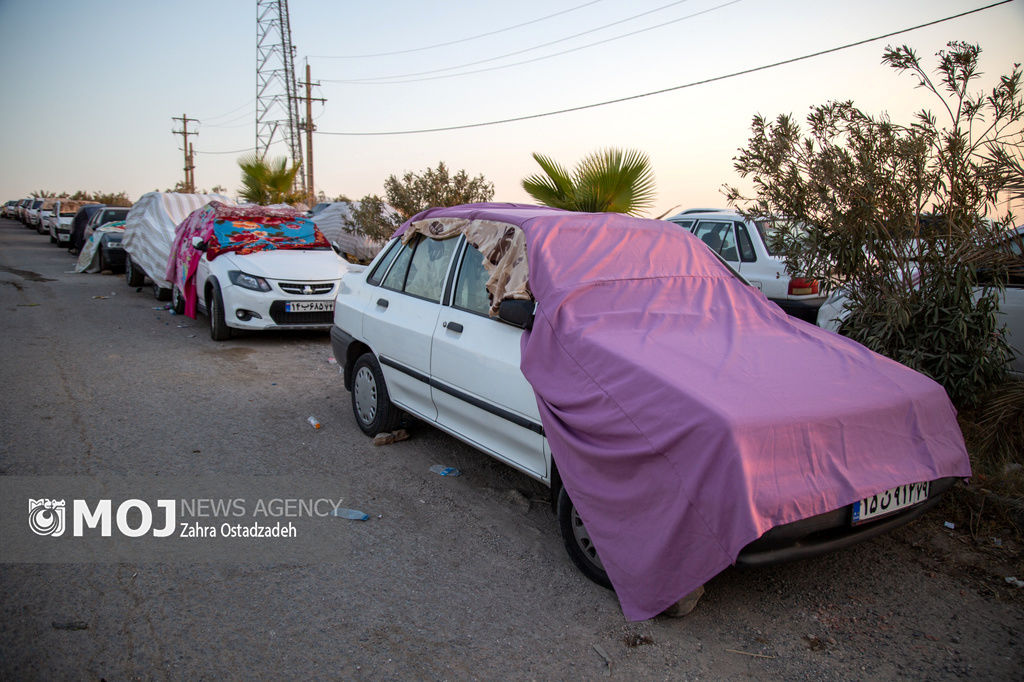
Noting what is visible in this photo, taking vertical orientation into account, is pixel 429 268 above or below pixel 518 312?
Answer: above

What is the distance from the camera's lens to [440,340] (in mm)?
4234

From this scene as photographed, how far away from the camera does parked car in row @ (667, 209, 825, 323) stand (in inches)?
350

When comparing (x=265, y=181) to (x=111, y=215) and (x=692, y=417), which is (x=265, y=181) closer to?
(x=111, y=215)

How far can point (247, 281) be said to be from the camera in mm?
8352

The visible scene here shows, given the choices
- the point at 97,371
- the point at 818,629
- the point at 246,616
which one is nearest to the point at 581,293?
the point at 818,629

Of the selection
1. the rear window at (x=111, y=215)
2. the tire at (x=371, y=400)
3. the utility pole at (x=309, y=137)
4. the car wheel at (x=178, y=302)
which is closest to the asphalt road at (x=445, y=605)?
the tire at (x=371, y=400)

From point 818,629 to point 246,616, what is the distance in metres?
2.51

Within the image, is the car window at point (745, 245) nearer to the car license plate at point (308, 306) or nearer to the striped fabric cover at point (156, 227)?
the car license plate at point (308, 306)

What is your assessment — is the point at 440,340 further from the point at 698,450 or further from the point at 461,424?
the point at 698,450

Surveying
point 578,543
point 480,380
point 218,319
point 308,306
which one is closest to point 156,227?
point 218,319

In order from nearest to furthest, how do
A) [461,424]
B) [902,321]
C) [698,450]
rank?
[698,450], [461,424], [902,321]

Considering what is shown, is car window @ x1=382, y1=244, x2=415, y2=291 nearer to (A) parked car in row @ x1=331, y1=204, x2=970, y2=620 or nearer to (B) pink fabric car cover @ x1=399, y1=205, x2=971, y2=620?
(A) parked car in row @ x1=331, y1=204, x2=970, y2=620

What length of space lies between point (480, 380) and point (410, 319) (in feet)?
3.22

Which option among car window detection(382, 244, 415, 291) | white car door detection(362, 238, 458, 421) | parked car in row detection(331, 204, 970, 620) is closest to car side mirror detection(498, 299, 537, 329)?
parked car in row detection(331, 204, 970, 620)
